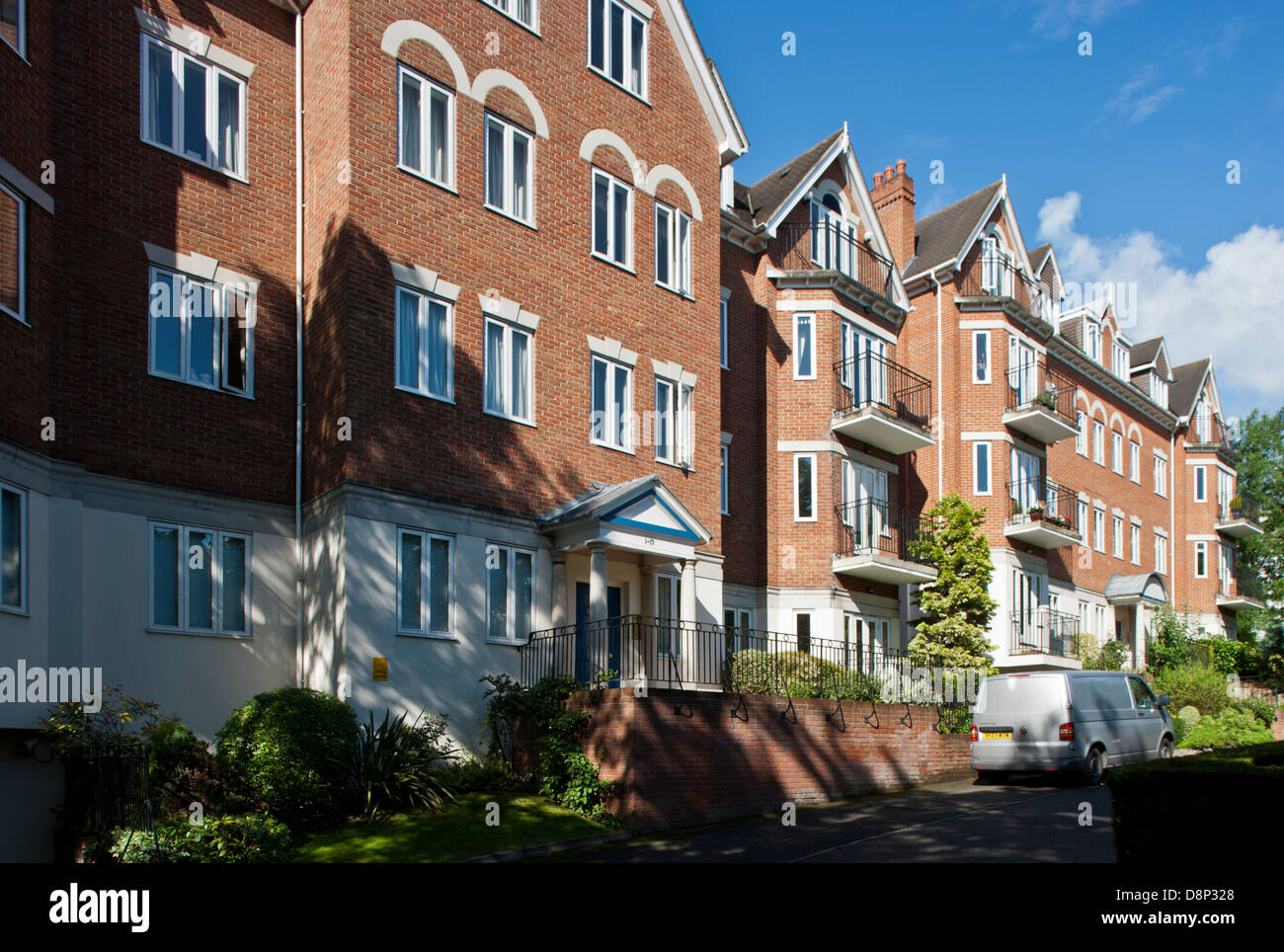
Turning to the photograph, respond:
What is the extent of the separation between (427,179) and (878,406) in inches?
531

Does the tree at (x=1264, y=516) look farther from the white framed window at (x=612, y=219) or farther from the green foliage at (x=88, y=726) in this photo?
the green foliage at (x=88, y=726)

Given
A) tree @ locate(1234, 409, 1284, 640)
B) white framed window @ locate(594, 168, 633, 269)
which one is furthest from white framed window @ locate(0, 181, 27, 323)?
tree @ locate(1234, 409, 1284, 640)

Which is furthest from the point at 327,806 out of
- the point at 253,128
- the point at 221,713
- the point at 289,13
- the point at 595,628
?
the point at 289,13

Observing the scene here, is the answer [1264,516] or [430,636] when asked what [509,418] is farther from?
Result: [1264,516]

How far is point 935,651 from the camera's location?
26.5 metres

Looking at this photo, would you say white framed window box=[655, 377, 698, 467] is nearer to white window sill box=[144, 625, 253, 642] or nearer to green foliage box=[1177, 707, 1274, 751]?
white window sill box=[144, 625, 253, 642]

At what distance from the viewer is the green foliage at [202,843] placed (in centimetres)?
1179

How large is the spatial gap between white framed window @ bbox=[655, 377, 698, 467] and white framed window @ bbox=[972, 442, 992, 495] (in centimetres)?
1306

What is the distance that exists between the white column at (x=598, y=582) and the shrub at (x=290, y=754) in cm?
452

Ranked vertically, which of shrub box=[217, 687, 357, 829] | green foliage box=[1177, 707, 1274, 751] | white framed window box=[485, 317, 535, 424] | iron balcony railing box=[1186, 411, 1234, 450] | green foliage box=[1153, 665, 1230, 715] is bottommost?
green foliage box=[1177, 707, 1274, 751]

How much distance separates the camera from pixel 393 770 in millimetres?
15367

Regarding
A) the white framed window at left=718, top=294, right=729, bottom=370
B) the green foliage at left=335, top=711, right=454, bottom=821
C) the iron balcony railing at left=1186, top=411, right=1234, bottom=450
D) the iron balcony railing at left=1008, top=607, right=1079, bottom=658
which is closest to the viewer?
the green foliage at left=335, top=711, right=454, bottom=821

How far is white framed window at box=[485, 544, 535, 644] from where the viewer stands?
1864cm
